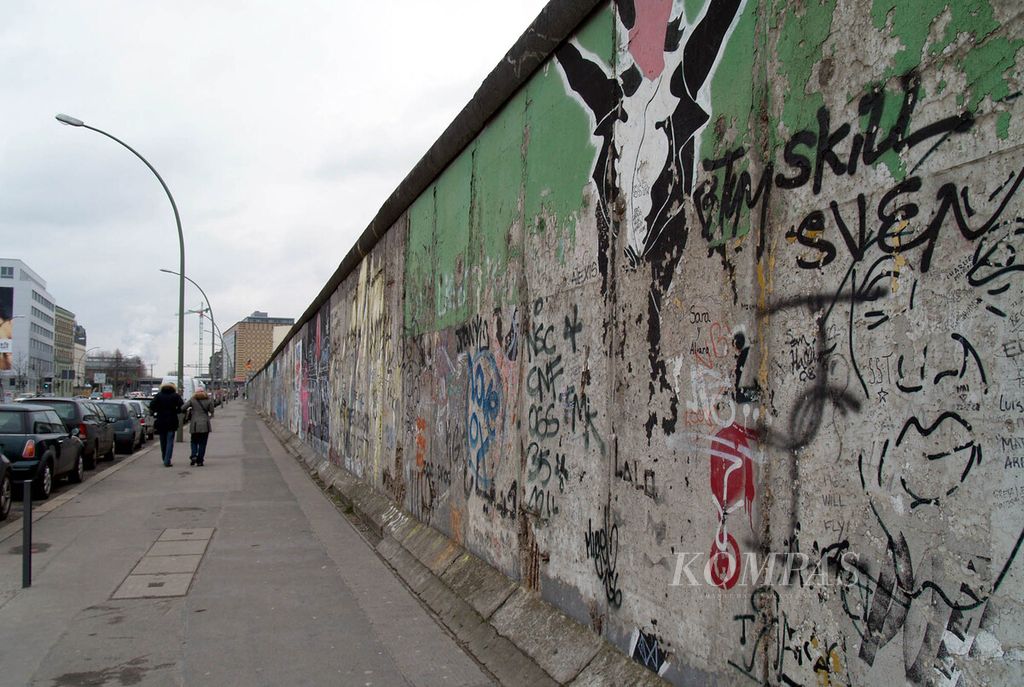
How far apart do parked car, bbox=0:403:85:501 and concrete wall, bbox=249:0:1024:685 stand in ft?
32.0

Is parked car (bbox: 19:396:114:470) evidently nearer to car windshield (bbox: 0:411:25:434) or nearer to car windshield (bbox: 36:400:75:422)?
car windshield (bbox: 36:400:75:422)

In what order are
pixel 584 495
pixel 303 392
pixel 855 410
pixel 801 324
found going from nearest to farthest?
pixel 855 410
pixel 801 324
pixel 584 495
pixel 303 392

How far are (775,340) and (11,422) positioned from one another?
14.0 metres

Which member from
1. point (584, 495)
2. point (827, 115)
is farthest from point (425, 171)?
point (827, 115)

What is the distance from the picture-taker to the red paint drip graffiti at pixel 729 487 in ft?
11.9

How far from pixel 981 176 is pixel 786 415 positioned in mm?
1171

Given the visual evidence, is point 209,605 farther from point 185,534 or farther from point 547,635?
point 185,534

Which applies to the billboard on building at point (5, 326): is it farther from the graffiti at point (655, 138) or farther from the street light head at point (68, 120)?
the graffiti at point (655, 138)

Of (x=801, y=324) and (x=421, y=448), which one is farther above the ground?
(x=801, y=324)

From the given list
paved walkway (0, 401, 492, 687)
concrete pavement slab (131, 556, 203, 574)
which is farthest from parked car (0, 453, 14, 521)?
concrete pavement slab (131, 556, 203, 574)

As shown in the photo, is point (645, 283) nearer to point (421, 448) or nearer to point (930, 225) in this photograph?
point (930, 225)

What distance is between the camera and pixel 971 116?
2.65 metres

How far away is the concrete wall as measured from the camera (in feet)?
8.58

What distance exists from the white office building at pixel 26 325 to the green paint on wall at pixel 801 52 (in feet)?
340
